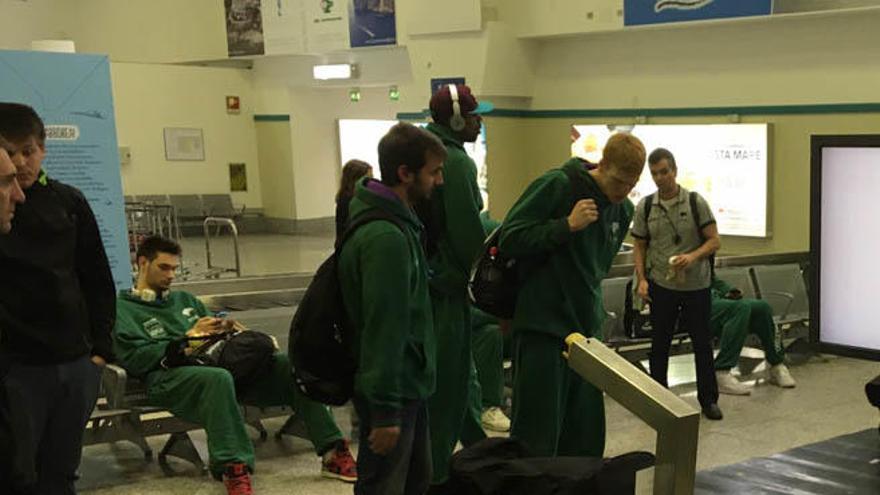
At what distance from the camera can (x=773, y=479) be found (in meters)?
2.65

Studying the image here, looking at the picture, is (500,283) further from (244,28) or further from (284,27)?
(244,28)

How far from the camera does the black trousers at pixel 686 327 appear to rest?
585 centimetres

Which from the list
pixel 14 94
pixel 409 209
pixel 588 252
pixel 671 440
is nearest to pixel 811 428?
pixel 588 252

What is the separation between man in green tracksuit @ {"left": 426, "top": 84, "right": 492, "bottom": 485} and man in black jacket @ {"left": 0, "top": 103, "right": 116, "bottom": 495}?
1270 mm

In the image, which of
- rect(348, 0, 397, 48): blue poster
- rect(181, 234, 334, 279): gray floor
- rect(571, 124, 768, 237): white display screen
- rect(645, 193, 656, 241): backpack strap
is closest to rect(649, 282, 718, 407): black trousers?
rect(645, 193, 656, 241): backpack strap

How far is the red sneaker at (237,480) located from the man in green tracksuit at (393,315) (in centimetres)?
175

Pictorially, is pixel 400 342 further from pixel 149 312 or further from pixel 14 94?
pixel 14 94

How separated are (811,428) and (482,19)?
8239 mm

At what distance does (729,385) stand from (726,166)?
5079 mm

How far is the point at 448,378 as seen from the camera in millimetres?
3846

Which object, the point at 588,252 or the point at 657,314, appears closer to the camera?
the point at 588,252

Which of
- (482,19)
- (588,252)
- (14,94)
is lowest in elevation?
(588,252)

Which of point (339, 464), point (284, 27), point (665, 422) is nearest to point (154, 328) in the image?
point (339, 464)

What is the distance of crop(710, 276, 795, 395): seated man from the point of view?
6840 millimetres
